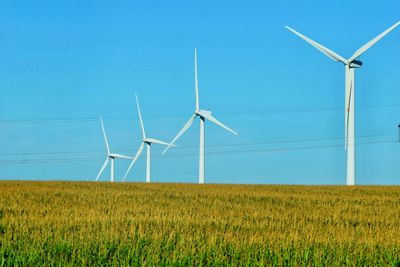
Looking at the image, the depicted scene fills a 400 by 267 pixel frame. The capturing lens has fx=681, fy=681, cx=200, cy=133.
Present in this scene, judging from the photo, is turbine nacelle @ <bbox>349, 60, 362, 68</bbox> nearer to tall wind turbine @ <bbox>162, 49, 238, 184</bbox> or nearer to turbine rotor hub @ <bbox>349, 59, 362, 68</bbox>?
turbine rotor hub @ <bbox>349, 59, 362, 68</bbox>

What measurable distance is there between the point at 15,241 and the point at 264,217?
10.4 metres

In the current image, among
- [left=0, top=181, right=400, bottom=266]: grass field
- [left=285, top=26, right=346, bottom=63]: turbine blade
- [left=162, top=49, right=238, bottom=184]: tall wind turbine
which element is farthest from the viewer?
[left=162, top=49, right=238, bottom=184]: tall wind turbine

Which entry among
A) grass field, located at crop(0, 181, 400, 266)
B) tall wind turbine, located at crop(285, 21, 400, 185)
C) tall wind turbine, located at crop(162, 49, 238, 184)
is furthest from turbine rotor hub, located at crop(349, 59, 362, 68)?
grass field, located at crop(0, 181, 400, 266)

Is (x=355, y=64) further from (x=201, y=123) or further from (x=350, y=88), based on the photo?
(x=201, y=123)

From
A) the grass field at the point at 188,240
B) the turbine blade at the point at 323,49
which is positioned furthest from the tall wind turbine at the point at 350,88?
the grass field at the point at 188,240

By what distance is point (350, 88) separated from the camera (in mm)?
51812

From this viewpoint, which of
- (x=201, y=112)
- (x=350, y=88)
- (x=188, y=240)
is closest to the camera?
(x=188, y=240)

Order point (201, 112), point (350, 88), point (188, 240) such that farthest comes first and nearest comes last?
point (201, 112) → point (350, 88) → point (188, 240)

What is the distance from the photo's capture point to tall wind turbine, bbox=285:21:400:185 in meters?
51.0

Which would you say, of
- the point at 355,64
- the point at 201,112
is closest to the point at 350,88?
the point at 355,64

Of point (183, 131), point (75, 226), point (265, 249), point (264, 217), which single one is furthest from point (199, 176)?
point (265, 249)

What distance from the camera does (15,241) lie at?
1463 cm

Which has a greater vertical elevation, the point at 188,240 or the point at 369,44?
the point at 369,44

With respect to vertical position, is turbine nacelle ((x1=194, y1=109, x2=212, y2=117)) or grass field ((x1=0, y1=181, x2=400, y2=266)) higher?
turbine nacelle ((x1=194, y1=109, x2=212, y2=117))
